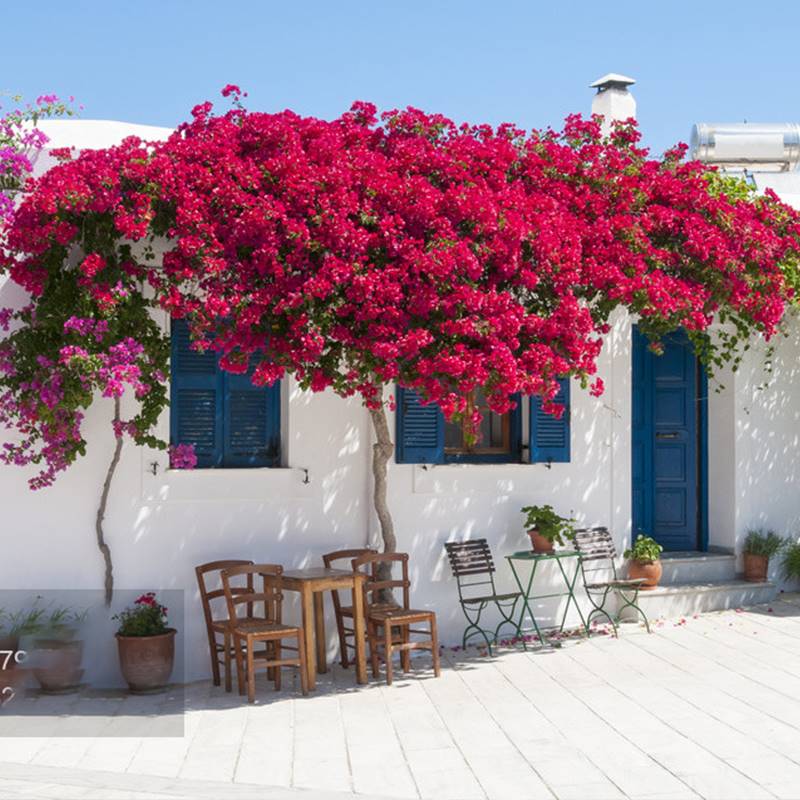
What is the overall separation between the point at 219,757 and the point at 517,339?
3519 millimetres

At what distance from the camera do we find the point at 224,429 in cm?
955

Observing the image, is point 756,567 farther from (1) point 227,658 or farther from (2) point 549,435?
(1) point 227,658

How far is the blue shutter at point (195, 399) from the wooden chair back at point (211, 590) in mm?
863

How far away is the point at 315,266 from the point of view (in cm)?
823

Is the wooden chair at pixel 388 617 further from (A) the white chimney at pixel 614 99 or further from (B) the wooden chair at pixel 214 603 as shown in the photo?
(A) the white chimney at pixel 614 99

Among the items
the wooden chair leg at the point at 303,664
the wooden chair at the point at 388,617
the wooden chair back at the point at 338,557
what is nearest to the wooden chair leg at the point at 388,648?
the wooden chair at the point at 388,617

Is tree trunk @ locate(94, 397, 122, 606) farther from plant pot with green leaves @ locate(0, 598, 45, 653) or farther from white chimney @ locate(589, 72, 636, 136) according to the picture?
white chimney @ locate(589, 72, 636, 136)

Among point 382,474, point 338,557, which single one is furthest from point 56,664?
point 382,474

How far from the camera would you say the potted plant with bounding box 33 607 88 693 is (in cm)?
849

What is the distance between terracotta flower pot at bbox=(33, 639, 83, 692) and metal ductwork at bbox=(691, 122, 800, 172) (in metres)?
9.94

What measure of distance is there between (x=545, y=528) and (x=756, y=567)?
274cm

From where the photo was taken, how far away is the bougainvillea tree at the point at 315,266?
321 inches

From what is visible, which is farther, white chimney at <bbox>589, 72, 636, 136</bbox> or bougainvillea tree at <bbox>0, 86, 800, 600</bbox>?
white chimney at <bbox>589, 72, 636, 136</bbox>

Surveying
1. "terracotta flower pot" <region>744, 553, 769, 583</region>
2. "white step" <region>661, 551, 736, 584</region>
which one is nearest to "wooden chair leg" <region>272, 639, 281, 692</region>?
"white step" <region>661, 551, 736, 584</region>
